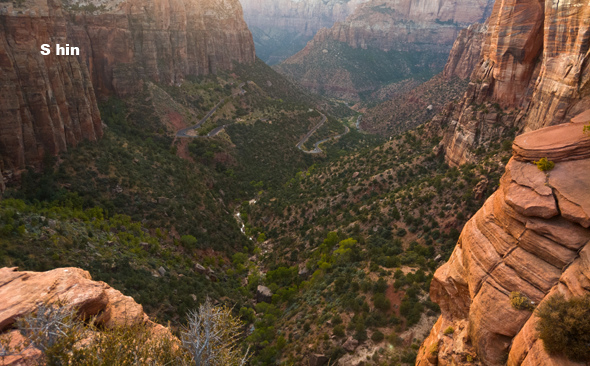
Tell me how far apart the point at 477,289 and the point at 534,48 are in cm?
3296

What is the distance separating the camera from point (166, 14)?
88.8 meters

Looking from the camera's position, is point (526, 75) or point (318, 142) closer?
point (526, 75)

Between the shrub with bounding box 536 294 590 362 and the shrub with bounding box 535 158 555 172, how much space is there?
571cm

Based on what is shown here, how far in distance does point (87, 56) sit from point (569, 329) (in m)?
82.5

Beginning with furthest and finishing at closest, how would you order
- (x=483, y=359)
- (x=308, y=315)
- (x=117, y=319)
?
1. (x=308, y=315)
2. (x=117, y=319)
3. (x=483, y=359)

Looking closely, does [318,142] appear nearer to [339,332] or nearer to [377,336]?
[339,332]

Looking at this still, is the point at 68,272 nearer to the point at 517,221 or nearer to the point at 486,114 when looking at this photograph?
the point at 517,221

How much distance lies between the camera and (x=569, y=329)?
432 inches

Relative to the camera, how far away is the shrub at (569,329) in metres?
11.0

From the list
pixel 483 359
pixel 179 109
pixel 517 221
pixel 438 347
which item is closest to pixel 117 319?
pixel 438 347

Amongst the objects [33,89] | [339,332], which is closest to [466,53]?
[339,332]

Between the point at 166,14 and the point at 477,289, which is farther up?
the point at 166,14

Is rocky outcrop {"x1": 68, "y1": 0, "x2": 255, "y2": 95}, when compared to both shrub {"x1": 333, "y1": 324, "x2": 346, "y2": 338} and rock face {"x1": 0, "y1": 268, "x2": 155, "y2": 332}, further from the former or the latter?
shrub {"x1": 333, "y1": 324, "x2": 346, "y2": 338}

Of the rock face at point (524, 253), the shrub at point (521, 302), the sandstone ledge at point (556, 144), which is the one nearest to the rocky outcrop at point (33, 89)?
the rock face at point (524, 253)
